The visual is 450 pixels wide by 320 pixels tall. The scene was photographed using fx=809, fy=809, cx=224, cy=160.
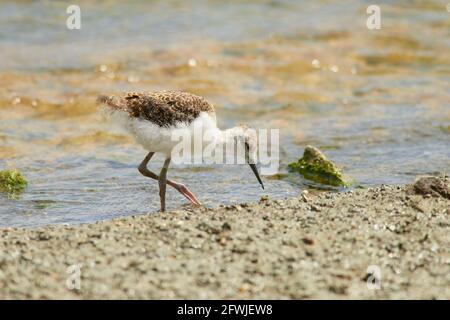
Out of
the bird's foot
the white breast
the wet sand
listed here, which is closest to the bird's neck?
the white breast

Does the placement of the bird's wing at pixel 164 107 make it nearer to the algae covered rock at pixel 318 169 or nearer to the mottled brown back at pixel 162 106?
the mottled brown back at pixel 162 106

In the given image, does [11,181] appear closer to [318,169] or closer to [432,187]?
[318,169]

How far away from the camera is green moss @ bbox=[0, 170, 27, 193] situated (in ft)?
26.1

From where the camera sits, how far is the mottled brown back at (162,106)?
693cm

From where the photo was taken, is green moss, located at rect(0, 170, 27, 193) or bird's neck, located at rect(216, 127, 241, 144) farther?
green moss, located at rect(0, 170, 27, 193)

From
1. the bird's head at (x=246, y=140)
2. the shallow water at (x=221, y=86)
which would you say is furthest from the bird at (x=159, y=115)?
the shallow water at (x=221, y=86)

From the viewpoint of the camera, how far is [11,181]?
798 centimetres

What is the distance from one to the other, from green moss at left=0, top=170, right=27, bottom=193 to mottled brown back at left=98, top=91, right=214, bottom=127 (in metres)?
1.46

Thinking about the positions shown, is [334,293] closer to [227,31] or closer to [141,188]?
[141,188]

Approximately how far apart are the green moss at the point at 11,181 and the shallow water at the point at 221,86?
12 centimetres

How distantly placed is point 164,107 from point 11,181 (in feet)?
6.56

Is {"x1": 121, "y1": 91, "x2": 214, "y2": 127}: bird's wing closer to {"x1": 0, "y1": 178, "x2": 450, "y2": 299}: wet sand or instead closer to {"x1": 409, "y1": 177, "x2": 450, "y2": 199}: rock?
{"x1": 0, "y1": 178, "x2": 450, "y2": 299}: wet sand

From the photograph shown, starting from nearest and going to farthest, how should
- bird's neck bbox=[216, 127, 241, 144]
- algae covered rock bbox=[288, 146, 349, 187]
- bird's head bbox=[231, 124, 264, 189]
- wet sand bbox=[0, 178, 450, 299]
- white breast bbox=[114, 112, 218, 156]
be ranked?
wet sand bbox=[0, 178, 450, 299]
white breast bbox=[114, 112, 218, 156]
bird's neck bbox=[216, 127, 241, 144]
bird's head bbox=[231, 124, 264, 189]
algae covered rock bbox=[288, 146, 349, 187]

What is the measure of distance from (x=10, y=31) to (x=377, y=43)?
6317 mm
